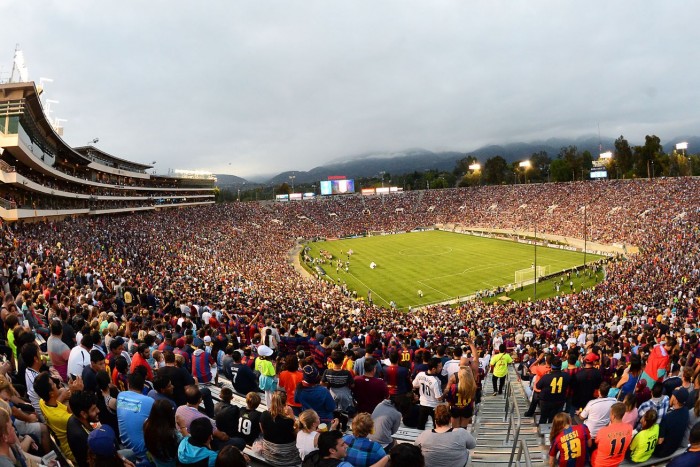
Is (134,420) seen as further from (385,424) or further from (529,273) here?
(529,273)

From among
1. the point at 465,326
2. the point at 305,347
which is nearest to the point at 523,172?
the point at 465,326

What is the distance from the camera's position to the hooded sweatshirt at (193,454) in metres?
4.54

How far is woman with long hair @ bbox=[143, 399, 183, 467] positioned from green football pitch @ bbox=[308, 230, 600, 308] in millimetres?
36244

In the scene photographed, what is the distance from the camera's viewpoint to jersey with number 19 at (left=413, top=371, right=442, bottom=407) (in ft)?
24.0

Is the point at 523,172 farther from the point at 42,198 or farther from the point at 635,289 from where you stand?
the point at 42,198

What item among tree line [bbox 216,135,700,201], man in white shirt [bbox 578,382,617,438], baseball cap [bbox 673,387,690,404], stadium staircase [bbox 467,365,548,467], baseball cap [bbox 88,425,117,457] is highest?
tree line [bbox 216,135,700,201]

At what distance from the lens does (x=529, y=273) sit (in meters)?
47.9

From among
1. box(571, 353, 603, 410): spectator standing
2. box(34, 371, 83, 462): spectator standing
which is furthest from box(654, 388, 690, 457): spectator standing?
box(34, 371, 83, 462): spectator standing

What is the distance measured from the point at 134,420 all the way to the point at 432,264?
172 feet

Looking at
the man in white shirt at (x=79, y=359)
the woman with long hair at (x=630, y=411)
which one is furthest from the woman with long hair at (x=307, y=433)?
the woman with long hair at (x=630, y=411)

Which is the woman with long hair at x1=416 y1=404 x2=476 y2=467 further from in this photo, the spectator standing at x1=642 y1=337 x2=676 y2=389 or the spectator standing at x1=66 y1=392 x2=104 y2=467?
the spectator standing at x1=642 y1=337 x2=676 y2=389

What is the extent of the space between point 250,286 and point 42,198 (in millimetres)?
21536

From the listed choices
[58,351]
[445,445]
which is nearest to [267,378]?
[58,351]

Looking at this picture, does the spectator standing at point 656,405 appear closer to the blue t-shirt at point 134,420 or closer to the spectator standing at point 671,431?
the spectator standing at point 671,431
